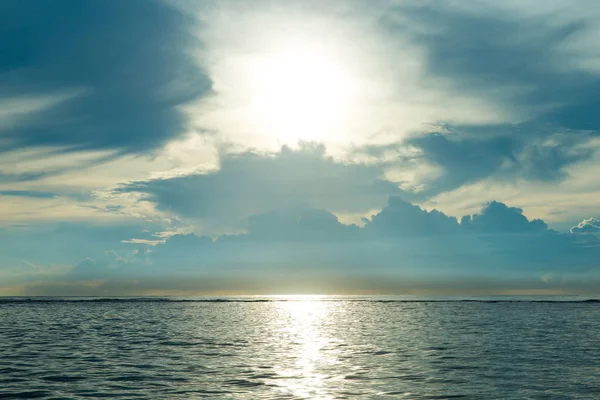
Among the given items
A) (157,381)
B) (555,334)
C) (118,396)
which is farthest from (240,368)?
(555,334)

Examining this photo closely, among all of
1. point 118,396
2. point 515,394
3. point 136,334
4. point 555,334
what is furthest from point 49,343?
point 555,334

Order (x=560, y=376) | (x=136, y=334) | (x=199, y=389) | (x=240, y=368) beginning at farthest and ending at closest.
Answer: (x=136, y=334) → (x=240, y=368) → (x=560, y=376) → (x=199, y=389)

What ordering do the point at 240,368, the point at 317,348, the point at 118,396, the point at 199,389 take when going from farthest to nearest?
the point at 317,348, the point at 240,368, the point at 199,389, the point at 118,396

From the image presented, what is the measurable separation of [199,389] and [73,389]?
7.35m

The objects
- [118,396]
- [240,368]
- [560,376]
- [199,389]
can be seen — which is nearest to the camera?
[118,396]

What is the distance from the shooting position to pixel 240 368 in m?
42.2

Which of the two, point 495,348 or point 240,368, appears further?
point 495,348

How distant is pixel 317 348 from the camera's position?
5619cm

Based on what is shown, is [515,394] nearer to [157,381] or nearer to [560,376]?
[560,376]

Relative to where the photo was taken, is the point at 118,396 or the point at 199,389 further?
the point at 199,389

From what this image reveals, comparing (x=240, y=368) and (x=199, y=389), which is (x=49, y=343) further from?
(x=199, y=389)

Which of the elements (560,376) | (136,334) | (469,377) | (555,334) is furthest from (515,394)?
(136,334)

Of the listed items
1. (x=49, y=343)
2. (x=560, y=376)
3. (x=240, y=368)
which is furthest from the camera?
(x=49, y=343)

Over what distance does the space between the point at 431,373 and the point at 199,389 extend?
644 inches
